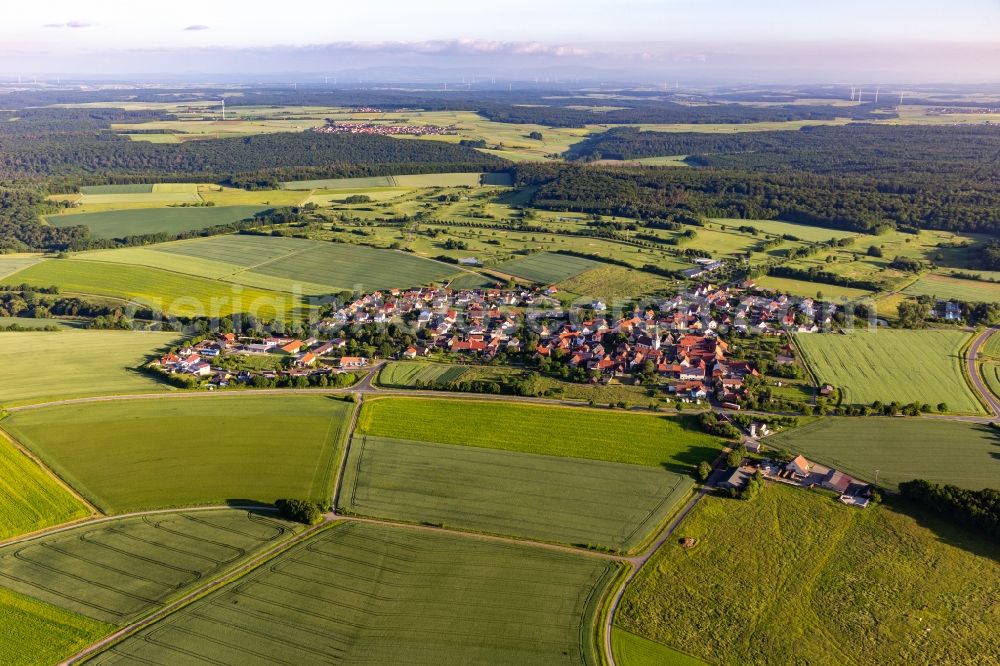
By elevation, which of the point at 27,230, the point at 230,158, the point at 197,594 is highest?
the point at 230,158

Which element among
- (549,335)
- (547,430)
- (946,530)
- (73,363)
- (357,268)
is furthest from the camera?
(357,268)

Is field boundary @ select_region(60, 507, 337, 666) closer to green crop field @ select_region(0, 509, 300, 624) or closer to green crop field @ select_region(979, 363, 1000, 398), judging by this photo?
green crop field @ select_region(0, 509, 300, 624)

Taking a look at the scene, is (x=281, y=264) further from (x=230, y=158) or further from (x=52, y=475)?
(x=230, y=158)

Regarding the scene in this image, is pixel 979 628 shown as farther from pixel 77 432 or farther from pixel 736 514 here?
pixel 77 432

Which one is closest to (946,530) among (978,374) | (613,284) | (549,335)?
(978,374)

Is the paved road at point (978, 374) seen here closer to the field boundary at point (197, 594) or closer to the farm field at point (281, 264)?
the field boundary at point (197, 594)

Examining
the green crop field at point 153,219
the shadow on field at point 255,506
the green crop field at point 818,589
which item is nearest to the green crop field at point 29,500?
the shadow on field at point 255,506
